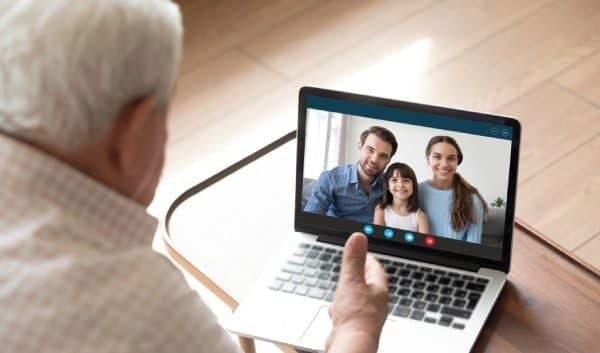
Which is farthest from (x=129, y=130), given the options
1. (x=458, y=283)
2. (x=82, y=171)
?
(x=458, y=283)

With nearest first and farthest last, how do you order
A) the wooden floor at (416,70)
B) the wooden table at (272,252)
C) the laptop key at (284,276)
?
A: the wooden table at (272,252) < the laptop key at (284,276) < the wooden floor at (416,70)

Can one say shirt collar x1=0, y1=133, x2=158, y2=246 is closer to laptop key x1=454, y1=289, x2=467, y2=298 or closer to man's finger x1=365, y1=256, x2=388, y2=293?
man's finger x1=365, y1=256, x2=388, y2=293

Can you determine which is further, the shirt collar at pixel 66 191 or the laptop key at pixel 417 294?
the laptop key at pixel 417 294

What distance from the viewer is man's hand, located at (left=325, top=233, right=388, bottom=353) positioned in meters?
1.15

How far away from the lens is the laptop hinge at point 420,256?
137 centimetres

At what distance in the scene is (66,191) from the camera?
90cm

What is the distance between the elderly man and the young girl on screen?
52 cm

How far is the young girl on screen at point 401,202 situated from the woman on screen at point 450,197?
1 centimetres

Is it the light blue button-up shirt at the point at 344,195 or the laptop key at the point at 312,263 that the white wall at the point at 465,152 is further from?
the laptop key at the point at 312,263

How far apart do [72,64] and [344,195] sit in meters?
0.64

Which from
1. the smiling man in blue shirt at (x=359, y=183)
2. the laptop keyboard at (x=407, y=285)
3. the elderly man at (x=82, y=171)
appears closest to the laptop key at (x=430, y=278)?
the laptop keyboard at (x=407, y=285)

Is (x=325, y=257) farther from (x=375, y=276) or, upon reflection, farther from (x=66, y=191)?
(x=66, y=191)

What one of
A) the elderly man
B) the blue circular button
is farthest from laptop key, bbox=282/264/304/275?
the elderly man

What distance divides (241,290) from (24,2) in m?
0.63
